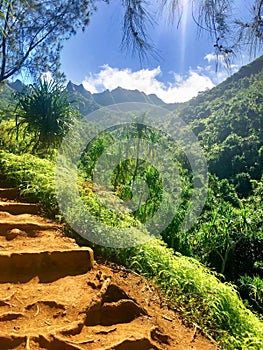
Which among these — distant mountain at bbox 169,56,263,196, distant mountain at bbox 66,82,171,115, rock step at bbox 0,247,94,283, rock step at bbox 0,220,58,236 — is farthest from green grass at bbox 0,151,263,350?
distant mountain at bbox 169,56,263,196

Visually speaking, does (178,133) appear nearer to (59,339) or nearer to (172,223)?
(172,223)

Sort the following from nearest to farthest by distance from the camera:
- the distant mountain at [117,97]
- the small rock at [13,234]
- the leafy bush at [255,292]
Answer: the small rock at [13,234] → the leafy bush at [255,292] → the distant mountain at [117,97]

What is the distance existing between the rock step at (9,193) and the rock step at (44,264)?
135 cm

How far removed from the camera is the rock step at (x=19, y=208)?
2.99m

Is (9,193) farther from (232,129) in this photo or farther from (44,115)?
(232,129)

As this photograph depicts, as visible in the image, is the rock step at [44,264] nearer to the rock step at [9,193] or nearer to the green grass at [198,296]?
the green grass at [198,296]

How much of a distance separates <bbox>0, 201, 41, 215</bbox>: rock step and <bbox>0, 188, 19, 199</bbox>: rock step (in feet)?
1.12

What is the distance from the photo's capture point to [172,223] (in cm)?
502

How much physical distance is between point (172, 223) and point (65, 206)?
2.35 m

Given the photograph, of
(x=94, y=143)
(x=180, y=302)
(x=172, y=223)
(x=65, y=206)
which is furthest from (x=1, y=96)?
(x=180, y=302)

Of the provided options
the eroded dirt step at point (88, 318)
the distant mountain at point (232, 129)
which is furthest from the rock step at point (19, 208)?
the distant mountain at point (232, 129)

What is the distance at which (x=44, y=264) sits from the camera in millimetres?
2170

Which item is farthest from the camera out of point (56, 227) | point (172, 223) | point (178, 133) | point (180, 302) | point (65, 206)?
point (178, 133)

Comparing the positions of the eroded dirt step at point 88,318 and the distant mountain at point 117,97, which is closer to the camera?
the eroded dirt step at point 88,318
